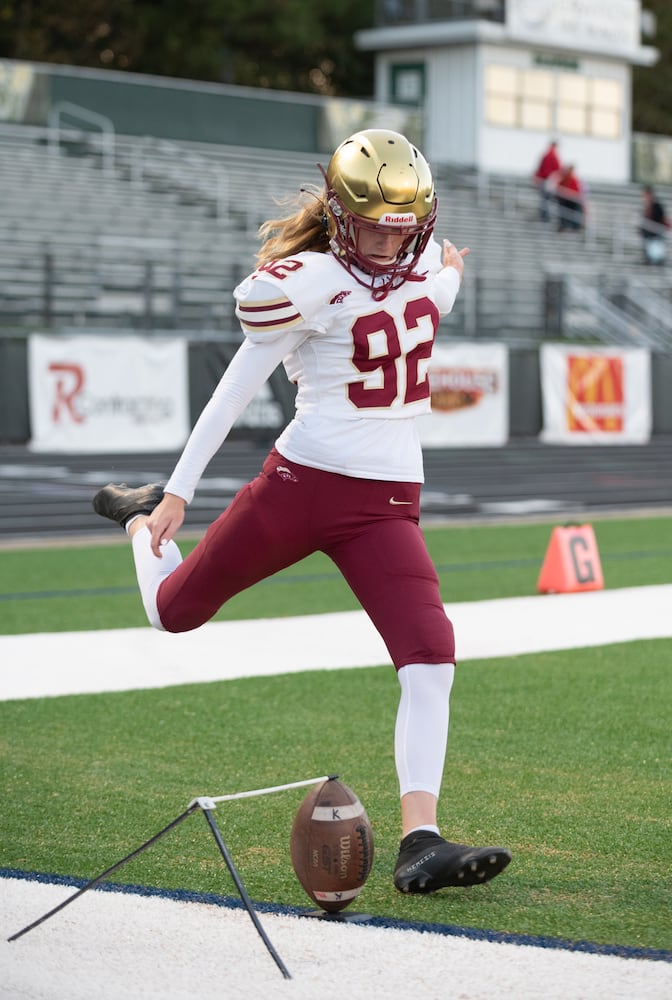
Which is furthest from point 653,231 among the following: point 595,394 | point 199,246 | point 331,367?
point 331,367

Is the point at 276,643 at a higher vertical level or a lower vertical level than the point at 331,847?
lower

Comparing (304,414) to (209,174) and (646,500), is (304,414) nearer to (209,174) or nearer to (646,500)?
(646,500)

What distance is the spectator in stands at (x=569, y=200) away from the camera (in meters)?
30.0

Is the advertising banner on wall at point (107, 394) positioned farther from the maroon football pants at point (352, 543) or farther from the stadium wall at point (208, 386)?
the maroon football pants at point (352, 543)

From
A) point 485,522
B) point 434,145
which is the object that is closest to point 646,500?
point 485,522

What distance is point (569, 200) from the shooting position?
30406mm

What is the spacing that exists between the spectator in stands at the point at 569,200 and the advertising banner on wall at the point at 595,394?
960cm

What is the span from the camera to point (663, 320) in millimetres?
24688

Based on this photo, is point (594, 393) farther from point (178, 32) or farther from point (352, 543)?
point (178, 32)

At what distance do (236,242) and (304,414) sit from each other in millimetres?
20762

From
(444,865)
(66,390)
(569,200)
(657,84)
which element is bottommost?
(444,865)

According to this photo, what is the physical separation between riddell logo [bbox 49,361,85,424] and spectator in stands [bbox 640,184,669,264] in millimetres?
15902

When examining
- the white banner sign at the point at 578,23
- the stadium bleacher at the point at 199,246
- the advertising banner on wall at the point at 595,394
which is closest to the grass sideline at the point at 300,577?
the advertising banner on wall at the point at 595,394

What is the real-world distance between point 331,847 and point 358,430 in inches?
41.2
